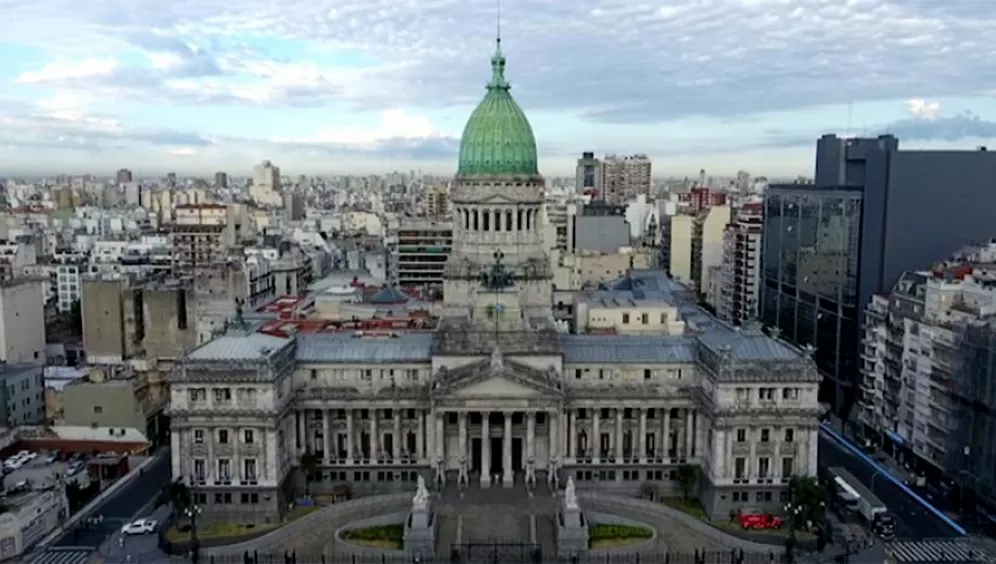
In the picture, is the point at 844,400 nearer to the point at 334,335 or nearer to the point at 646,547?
the point at 646,547

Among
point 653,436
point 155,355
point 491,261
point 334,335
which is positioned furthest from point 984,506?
point 155,355

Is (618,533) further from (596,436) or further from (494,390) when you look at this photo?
(494,390)

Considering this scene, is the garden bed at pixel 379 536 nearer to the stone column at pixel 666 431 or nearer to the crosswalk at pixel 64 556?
the crosswalk at pixel 64 556

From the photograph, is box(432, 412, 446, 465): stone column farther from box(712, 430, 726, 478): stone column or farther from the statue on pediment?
box(712, 430, 726, 478): stone column

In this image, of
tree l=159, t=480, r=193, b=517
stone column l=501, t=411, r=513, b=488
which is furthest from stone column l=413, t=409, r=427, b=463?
tree l=159, t=480, r=193, b=517

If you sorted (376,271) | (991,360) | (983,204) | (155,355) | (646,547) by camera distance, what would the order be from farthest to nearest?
1. (376,271)
2. (155,355)
3. (983,204)
4. (991,360)
5. (646,547)

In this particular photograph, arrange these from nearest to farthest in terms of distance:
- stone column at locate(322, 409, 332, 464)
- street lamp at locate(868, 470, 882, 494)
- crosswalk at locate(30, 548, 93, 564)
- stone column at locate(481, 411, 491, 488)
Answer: crosswalk at locate(30, 548, 93, 564)
stone column at locate(481, 411, 491, 488)
stone column at locate(322, 409, 332, 464)
street lamp at locate(868, 470, 882, 494)
